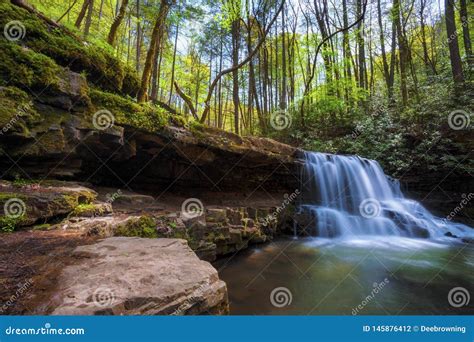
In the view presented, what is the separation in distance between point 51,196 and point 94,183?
2.99m

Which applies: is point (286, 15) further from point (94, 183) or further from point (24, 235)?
point (24, 235)

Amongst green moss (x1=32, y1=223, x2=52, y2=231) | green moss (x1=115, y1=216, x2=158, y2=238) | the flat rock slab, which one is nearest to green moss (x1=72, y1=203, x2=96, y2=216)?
green moss (x1=32, y1=223, x2=52, y2=231)

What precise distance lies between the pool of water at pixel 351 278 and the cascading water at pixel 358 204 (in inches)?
44.1

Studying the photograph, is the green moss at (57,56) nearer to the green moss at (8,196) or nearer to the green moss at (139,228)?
the green moss at (8,196)

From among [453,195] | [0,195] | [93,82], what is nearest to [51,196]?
[0,195]

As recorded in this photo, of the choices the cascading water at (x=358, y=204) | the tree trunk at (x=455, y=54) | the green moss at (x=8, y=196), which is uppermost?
the tree trunk at (x=455, y=54)

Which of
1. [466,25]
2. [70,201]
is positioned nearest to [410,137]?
[466,25]

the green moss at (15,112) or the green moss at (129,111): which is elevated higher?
the green moss at (129,111)

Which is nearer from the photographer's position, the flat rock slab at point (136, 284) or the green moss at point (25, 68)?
the flat rock slab at point (136, 284)

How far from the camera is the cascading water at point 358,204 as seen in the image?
361 inches

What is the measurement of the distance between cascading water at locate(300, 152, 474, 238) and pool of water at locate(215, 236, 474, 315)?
3.68 ft

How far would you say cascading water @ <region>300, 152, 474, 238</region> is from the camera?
9.17 m

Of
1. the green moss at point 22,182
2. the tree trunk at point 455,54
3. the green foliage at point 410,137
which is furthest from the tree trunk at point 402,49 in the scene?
the green moss at point 22,182

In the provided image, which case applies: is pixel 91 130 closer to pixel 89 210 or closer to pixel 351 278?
pixel 89 210
